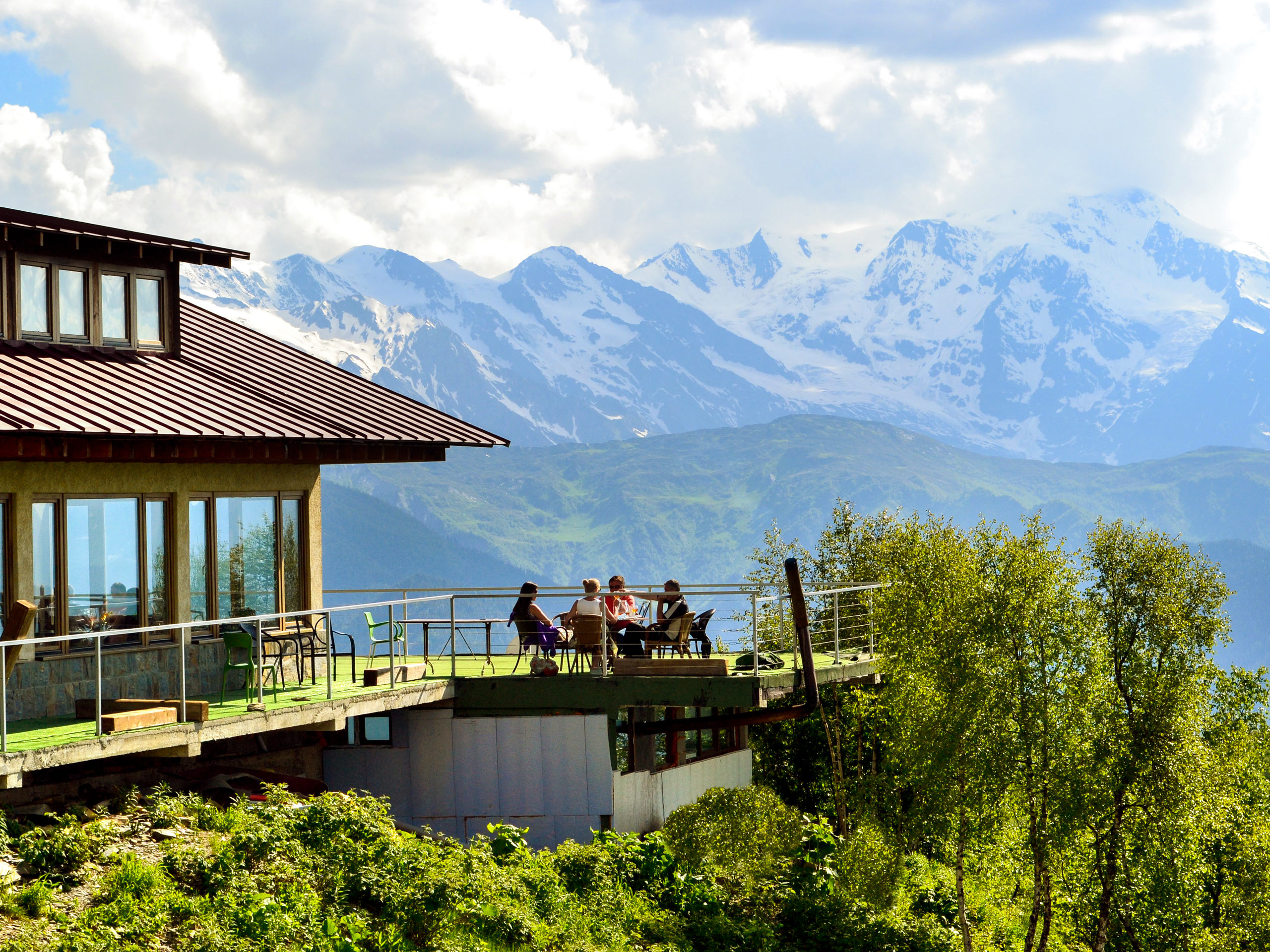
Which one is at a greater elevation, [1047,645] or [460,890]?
[1047,645]

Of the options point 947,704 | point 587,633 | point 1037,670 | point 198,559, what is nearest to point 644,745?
point 587,633

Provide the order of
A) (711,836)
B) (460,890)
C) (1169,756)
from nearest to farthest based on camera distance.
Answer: (460,890)
(711,836)
(1169,756)

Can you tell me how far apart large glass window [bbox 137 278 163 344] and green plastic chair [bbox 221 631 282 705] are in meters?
4.47

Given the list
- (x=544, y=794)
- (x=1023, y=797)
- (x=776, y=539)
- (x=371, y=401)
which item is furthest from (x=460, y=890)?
(x=776, y=539)

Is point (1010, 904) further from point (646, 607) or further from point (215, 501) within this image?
point (215, 501)

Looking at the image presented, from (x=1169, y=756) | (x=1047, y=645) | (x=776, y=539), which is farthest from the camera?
(x=776, y=539)

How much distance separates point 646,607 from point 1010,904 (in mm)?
12069

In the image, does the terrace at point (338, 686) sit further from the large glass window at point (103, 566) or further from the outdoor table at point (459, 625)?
the large glass window at point (103, 566)

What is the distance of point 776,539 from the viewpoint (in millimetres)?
43094

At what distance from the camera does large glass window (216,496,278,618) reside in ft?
61.0

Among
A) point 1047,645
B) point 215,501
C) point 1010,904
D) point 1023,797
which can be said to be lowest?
point 1010,904

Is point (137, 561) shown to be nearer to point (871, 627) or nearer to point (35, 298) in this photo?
point (35, 298)

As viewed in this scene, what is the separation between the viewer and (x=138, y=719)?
14633mm

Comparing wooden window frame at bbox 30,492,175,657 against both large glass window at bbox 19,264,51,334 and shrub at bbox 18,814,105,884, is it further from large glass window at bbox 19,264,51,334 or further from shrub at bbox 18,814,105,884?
large glass window at bbox 19,264,51,334
